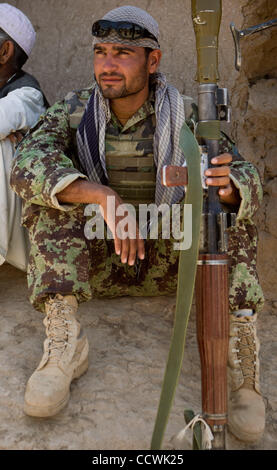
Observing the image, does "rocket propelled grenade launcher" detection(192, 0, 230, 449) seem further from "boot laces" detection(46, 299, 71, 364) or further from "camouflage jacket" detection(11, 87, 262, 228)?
"boot laces" detection(46, 299, 71, 364)

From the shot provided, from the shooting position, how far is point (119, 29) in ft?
7.04

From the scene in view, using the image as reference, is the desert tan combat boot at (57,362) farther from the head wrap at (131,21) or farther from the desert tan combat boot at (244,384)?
the head wrap at (131,21)

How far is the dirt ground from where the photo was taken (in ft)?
5.77

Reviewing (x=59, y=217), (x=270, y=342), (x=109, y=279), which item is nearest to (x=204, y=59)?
(x=59, y=217)

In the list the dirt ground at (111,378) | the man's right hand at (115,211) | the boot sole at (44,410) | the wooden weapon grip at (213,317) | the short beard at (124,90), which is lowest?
the dirt ground at (111,378)

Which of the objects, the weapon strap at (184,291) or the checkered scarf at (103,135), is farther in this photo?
the checkered scarf at (103,135)

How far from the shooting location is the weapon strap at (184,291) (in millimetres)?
1440

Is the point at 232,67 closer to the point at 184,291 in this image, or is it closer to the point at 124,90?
the point at 124,90

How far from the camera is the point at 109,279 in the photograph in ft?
7.76

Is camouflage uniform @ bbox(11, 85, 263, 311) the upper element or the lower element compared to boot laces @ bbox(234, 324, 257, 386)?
upper

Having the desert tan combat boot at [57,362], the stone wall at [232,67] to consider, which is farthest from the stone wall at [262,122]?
the desert tan combat boot at [57,362]

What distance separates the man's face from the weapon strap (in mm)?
746

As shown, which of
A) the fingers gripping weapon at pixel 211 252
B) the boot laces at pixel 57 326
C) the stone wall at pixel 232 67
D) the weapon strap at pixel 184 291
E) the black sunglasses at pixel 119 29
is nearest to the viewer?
the weapon strap at pixel 184 291

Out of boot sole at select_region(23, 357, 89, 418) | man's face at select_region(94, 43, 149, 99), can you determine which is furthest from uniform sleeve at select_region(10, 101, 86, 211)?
boot sole at select_region(23, 357, 89, 418)
